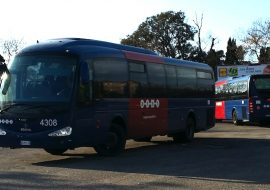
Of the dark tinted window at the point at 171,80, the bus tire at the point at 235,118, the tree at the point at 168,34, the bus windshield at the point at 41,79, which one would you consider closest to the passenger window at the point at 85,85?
the bus windshield at the point at 41,79

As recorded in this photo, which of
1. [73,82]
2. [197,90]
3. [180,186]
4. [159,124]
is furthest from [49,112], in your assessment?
[197,90]

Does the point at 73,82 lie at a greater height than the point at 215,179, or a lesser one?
greater

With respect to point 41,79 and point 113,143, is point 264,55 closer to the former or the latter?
point 113,143

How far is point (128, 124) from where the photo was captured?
16.0 metres

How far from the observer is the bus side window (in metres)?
13.7

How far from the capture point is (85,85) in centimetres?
1377

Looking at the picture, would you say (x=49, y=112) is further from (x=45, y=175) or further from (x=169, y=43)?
(x=169, y=43)

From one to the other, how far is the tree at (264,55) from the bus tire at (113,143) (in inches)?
2720

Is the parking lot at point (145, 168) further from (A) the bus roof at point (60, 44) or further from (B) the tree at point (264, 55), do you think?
(B) the tree at point (264, 55)

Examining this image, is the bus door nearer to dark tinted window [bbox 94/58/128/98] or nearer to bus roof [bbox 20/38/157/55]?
dark tinted window [bbox 94/58/128/98]

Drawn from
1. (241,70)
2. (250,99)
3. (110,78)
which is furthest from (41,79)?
(241,70)

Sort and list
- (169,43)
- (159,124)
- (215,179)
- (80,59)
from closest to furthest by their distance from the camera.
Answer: (215,179), (80,59), (159,124), (169,43)

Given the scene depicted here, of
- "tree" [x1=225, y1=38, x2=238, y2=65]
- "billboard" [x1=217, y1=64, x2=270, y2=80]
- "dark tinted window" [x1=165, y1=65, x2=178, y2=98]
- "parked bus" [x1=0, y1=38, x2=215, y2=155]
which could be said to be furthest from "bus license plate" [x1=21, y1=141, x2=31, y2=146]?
"tree" [x1=225, y1=38, x2=238, y2=65]

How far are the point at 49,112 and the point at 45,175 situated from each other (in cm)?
205
